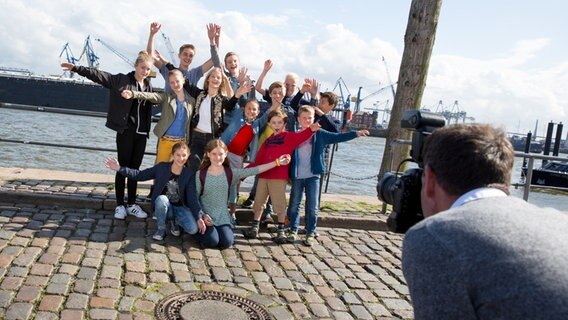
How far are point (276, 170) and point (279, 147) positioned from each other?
0.77 feet

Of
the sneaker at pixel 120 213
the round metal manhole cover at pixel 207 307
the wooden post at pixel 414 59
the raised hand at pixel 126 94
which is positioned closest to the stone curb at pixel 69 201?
the sneaker at pixel 120 213

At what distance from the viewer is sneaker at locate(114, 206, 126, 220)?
18.3 feet

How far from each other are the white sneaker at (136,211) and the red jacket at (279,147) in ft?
4.16

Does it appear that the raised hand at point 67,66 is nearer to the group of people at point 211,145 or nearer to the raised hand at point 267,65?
the group of people at point 211,145

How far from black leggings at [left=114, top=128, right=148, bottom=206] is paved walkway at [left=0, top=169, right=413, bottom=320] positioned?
0.32 meters

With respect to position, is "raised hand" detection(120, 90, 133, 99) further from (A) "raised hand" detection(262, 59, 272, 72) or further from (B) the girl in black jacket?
(A) "raised hand" detection(262, 59, 272, 72)

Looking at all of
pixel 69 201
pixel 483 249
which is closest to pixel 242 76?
pixel 69 201

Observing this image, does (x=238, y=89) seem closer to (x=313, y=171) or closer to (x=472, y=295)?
(x=313, y=171)

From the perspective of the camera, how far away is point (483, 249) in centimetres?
138

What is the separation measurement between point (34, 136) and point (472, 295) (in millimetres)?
17469

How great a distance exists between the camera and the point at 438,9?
22.8 ft

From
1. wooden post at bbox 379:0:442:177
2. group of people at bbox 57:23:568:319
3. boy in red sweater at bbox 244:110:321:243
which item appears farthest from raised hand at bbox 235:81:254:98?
wooden post at bbox 379:0:442:177

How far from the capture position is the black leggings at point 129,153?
5.60 m

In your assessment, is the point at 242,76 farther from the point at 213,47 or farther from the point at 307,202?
the point at 307,202
